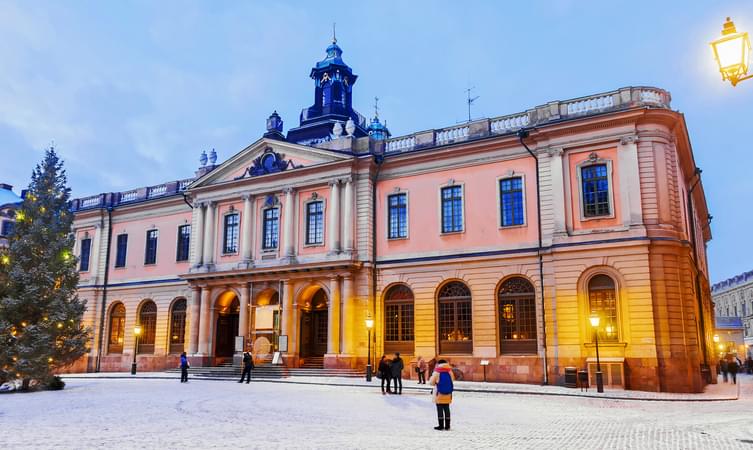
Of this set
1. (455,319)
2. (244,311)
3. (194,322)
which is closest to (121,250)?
(194,322)

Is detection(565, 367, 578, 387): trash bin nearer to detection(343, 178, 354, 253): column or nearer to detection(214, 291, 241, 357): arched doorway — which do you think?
detection(343, 178, 354, 253): column

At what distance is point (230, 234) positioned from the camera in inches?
1373

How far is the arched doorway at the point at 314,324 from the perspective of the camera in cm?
3244

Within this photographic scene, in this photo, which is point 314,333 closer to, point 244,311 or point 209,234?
point 244,311

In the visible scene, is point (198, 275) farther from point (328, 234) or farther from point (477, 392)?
point (477, 392)

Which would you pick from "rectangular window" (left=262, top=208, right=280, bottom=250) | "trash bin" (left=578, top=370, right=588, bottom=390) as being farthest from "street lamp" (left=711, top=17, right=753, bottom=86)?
"rectangular window" (left=262, top=208, right=280, bottom=250)

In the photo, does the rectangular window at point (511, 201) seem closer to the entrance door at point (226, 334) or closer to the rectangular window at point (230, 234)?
the rectangular window at point (230, 234)

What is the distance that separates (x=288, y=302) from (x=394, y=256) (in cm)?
592

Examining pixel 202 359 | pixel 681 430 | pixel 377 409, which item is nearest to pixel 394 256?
pixel 202 359

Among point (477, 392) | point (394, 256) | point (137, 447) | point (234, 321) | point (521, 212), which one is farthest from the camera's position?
point (234, 321)

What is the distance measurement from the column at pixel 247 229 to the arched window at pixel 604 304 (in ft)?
57.3

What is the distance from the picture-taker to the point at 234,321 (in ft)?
116

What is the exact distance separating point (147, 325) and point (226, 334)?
249 inches

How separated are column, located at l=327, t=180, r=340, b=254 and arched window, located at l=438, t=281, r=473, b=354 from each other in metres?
5.78
